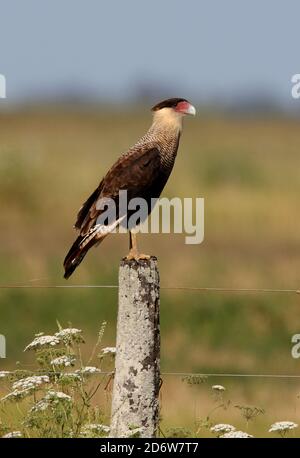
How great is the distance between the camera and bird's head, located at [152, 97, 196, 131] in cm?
784

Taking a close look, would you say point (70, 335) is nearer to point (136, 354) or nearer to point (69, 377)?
point (69, 377)

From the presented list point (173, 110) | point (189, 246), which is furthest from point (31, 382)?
point (189, 246)

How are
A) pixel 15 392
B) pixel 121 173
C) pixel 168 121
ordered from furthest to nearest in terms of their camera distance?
pixel 168 121
pixel 121 173
pixel 15 392

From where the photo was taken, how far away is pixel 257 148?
2411 centimetres

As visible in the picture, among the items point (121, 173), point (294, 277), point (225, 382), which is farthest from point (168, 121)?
point (294, 277)

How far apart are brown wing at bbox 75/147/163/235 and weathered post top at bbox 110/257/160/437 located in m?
1.22

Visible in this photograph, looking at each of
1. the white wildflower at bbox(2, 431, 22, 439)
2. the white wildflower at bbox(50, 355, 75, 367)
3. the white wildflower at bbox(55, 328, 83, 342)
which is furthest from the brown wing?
the white wildflower at bbox(2, 431, 22, 439)

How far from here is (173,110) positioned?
7.87 meters

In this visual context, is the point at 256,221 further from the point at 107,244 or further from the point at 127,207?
the point at 127,207

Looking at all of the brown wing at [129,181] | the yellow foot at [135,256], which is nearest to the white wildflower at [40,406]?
the yellow foot at [135,256]

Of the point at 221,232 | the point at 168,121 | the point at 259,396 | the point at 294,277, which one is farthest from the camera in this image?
the point at 221,232

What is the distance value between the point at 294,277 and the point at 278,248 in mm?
2022

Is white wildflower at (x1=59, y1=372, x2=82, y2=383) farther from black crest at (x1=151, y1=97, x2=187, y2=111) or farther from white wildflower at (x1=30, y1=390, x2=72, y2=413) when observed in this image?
black crest at (x1=151, y1=97, x2=187, y2=111)

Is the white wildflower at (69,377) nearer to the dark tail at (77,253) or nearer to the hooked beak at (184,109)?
the dark tail at (77,253)
